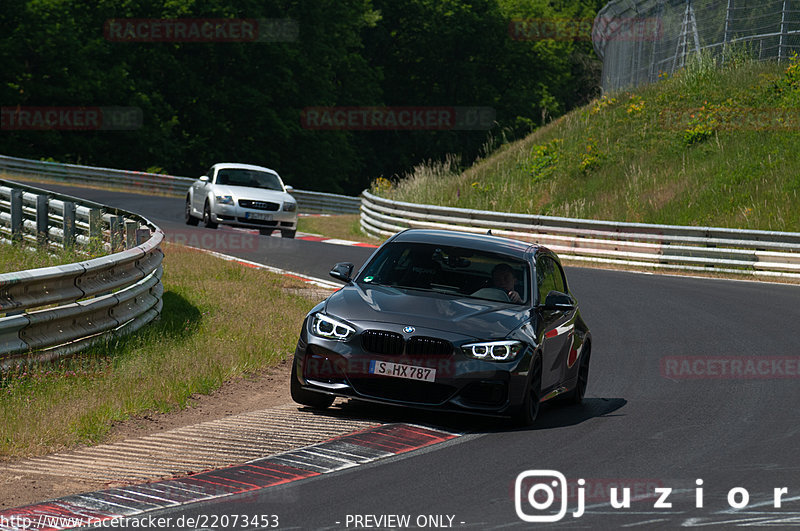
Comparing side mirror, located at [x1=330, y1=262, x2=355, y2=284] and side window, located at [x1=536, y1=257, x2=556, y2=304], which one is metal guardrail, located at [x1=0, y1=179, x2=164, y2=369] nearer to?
side mirror, located at [x1=330, y1=262, x2=355, y2=284]

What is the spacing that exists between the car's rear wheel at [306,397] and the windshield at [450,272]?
110 cm

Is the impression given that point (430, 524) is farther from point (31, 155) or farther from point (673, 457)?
point (31, 155)

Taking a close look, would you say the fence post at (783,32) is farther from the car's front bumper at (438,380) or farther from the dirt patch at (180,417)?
the car's front bumper at (438,380)

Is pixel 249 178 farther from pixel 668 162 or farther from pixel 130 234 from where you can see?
pixel 130 234

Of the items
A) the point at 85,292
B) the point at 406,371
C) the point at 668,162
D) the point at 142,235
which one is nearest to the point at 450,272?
the point at 406,371

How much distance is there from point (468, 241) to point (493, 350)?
1779 mm

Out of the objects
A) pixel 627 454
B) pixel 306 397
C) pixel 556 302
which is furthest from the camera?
pixel 556 302

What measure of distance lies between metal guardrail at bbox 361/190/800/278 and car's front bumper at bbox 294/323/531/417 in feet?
55.6

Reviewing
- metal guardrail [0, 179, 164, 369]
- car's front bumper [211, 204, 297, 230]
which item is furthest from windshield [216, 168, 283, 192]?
metal guardrail [0, 179, 164, 369]

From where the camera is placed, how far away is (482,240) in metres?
10.7

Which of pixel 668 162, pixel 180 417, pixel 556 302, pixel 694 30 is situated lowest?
pixel 180 417

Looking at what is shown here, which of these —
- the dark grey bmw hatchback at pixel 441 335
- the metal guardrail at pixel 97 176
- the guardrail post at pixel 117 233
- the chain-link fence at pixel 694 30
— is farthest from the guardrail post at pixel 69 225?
the metal guardrail at pixel 97 176

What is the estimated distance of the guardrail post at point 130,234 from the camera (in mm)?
16219

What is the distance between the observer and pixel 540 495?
22.8 feet
